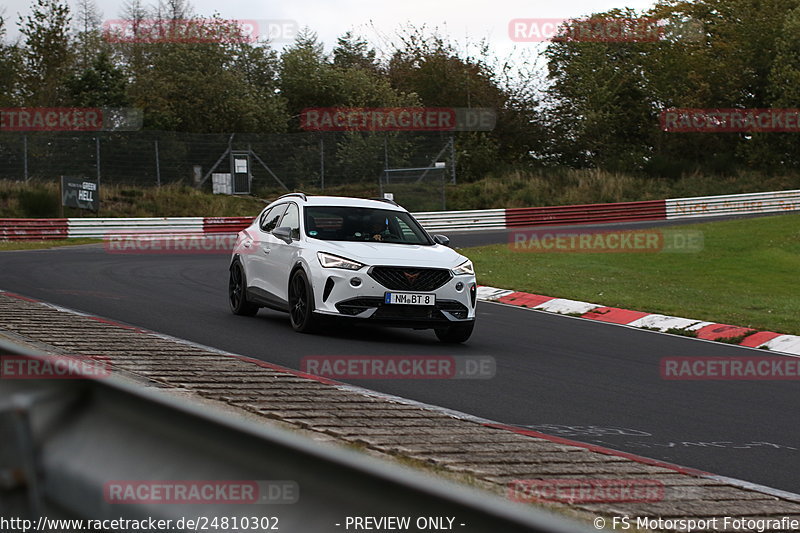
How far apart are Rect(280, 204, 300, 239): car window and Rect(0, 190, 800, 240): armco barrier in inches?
819

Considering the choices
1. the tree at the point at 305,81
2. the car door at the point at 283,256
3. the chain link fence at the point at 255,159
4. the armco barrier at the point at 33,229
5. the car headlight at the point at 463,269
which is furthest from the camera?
the tree at the point at 305,81

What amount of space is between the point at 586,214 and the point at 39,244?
73.0 feet

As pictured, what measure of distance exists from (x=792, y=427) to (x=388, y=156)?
35417 millimetres

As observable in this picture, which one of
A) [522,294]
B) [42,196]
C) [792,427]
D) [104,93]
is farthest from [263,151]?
[792,427]

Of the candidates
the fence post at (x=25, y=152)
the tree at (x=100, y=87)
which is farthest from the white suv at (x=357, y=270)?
the tree at (x=100, y=87)

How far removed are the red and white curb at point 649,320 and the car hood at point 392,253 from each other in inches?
162

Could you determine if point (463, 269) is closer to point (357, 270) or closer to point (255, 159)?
point (357, 270)

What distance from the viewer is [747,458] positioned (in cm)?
680

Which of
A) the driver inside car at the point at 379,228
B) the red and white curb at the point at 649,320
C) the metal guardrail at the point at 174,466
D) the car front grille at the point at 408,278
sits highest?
the driver inside car at the point at 379,228

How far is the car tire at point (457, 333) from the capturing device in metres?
12.1

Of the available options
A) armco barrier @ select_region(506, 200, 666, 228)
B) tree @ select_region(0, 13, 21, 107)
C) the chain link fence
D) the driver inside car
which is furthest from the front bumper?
tree @ select_region(0, 13, 21, 107)

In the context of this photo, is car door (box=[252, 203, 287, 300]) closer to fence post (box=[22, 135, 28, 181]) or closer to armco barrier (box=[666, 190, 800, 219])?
fence post (box=[22, 135, 28, 181])

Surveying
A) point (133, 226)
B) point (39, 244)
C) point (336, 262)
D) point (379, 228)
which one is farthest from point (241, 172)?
point (336, 262)

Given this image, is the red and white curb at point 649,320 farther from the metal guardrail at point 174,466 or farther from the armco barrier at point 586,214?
the armco barrier at point 586,214
